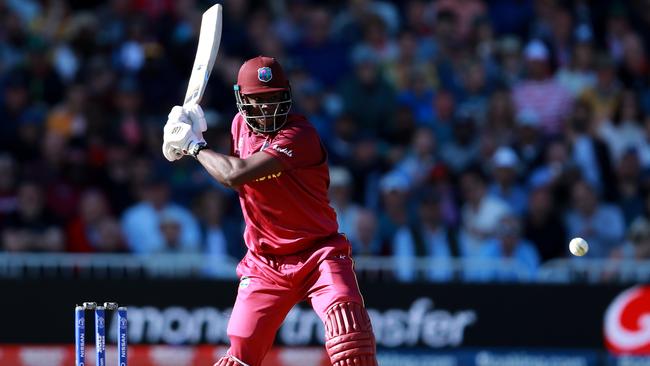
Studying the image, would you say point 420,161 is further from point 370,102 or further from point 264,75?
point 264,75

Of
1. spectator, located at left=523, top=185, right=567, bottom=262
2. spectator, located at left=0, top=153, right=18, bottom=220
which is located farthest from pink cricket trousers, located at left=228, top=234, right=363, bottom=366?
spectator, located at left=523, top=185, right=567, bottom=262

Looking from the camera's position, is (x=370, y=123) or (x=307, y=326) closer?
(x=307, y=326)

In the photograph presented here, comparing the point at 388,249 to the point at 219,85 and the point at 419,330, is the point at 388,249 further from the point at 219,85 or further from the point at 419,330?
the point at 219,85

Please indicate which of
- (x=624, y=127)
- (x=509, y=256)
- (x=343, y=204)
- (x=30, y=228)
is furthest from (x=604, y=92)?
(x=30, y=228)

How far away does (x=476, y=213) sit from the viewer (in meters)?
13.0

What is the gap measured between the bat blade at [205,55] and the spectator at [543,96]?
7106 millimetres

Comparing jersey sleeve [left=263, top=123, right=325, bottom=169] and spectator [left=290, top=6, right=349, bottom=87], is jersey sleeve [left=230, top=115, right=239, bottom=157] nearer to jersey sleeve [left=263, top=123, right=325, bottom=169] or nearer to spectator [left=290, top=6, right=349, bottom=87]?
jersey sleeve [left=263, top=123, right=325, bottom=169]

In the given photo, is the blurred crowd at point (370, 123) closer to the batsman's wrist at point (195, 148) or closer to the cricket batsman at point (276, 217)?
the cricket batsman at point (276, 217)

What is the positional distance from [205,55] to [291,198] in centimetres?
105

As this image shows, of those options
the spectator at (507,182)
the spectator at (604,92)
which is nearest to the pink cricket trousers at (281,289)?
the spectator at (507,182)

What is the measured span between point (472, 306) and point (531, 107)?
9.84 ft

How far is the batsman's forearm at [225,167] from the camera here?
23.0 ft

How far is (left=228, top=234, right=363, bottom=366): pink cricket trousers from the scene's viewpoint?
718 cm

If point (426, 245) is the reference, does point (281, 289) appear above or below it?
below
